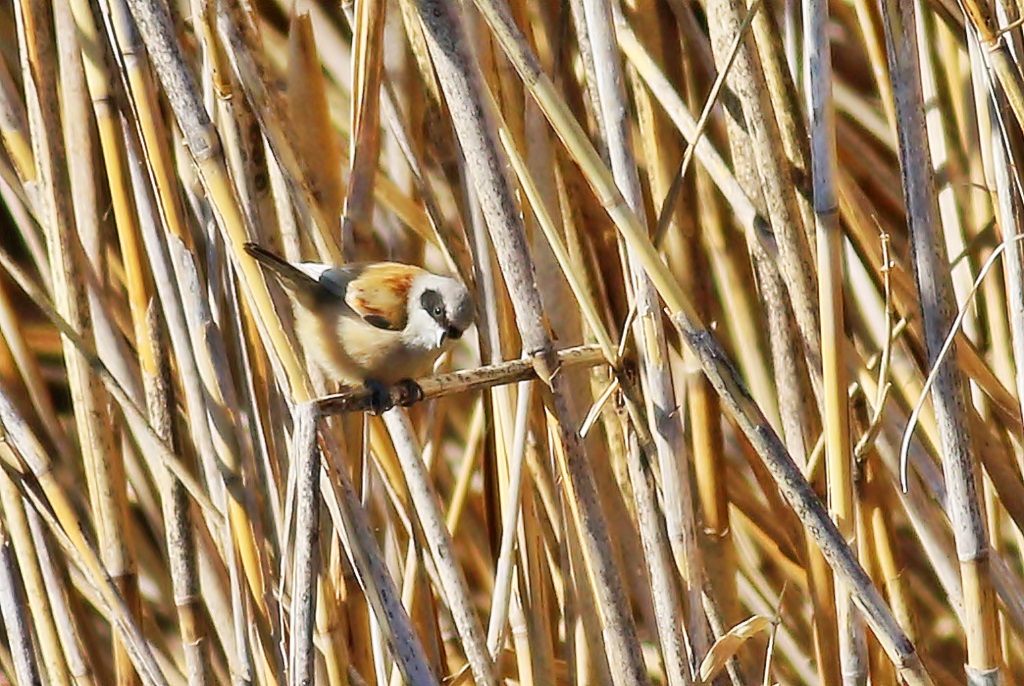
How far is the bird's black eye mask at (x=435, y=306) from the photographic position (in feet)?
5.03

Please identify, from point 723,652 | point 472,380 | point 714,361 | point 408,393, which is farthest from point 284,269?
point 723,652

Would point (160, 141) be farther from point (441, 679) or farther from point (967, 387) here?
point (967, 387)

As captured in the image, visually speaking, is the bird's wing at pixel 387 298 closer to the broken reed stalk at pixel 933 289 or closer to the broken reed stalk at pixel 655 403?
the broken reed stalk at pixel 655 403

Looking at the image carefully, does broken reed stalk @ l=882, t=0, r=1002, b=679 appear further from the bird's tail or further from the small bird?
the bird's tail

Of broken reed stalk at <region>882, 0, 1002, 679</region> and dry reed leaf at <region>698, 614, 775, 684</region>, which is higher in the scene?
broken reed stalk at <region>882, 0, 1002, 679</region>

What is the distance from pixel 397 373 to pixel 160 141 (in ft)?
1.50

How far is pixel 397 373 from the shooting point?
1.58 meters

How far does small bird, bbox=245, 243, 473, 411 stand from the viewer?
1.52m

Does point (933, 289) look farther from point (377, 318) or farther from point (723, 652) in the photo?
point (377, 318)

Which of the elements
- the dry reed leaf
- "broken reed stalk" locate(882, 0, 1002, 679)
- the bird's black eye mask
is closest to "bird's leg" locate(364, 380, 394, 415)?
the bird's black eye mask

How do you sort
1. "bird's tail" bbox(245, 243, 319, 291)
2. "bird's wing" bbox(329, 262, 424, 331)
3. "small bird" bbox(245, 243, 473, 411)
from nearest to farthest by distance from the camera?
"bird's tail" bbox(245, 243, 319, 291)
"small bird" bbox(245, 243, 473, 411)
"bird's wing" bbox(329, 262, 424, 331)

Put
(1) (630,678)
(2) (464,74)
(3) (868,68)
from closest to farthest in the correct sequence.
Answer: (2) (464,74) < (1) (630,678) < (3) (868,68)

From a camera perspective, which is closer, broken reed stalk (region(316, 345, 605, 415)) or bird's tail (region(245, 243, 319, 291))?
broken reed stalk (region(316, 345, 605, 415))

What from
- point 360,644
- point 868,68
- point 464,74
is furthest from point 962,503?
point 868,68
